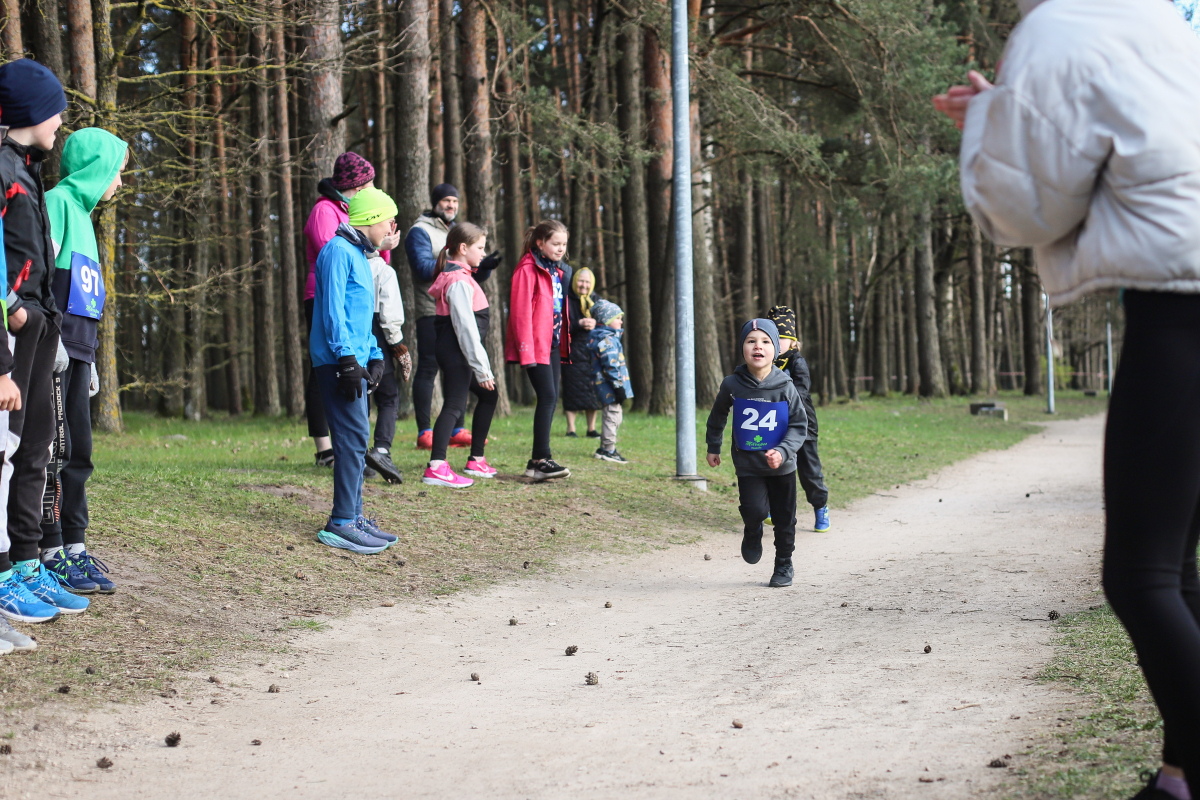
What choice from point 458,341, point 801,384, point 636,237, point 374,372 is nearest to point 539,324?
point 458,341

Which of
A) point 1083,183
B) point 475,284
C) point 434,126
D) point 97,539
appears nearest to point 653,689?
point 1083,183

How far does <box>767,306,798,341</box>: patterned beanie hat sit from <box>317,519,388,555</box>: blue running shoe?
333 centimetres

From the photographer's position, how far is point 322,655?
501 cm

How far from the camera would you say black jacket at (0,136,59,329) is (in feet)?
14.9

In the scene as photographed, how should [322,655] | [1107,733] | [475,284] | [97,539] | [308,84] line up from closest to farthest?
[1107,733] < [322,655] < [97,539] < [475,284] < [308,84]

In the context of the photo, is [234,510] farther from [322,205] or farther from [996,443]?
[996,443]

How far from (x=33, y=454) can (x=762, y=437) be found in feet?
13.0

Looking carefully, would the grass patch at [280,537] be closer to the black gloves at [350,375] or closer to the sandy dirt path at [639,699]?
the sandy dirt path at [639,699]

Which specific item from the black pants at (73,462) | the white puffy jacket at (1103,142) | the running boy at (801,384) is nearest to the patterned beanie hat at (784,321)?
the running boy at (801,384)

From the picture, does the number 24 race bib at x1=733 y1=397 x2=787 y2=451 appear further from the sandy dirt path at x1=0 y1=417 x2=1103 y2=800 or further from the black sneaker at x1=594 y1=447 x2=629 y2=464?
the black sneaker at x1=594 y1=447 x2=629 y2=464

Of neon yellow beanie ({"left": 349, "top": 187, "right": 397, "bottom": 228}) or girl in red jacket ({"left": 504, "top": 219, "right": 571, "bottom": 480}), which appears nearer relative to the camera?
neon yellow beanie ({"left": 349, "top": 187, "right": 397, "bottom": 228})

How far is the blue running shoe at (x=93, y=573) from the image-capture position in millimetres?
5270

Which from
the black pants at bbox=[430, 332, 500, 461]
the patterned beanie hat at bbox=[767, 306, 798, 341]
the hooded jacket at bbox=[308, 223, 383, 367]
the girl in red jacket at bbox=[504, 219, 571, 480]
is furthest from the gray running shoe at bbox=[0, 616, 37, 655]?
the patterned beanie hat at bbox=[767, 306, 798, 341]

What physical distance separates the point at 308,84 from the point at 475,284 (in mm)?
7174
